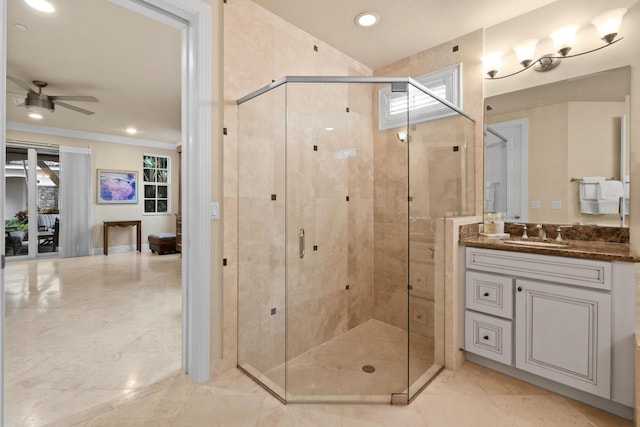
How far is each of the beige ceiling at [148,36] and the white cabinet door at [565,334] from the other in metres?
Answer: 2.13

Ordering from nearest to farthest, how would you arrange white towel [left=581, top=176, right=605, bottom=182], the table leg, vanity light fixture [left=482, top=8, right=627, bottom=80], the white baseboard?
vanity light fixture [left=482, top=8, right=627, bottom=80] < white towel [left=581, top=176, right=605, bottom=182] < the table leg < the white baseboard

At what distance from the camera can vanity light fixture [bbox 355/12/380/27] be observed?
7.62ft

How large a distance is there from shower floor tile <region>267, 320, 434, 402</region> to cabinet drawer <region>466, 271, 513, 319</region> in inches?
18.7

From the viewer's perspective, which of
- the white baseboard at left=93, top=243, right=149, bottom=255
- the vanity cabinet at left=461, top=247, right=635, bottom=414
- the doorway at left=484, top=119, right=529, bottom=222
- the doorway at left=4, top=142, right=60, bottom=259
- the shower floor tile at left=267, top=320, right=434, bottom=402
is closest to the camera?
the vanity cabinet at left=461, top=247, right=635, bottom=414

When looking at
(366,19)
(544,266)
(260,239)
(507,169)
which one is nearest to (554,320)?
(544,266)

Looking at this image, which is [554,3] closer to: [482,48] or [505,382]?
[482,48]

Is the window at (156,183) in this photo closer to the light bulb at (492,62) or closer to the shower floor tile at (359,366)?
the shower floor tile at (359,366)


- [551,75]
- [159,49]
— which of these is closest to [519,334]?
[551,75]

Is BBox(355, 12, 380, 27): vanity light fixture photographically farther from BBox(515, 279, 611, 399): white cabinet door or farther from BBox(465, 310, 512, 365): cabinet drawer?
BBox(465, 310, 512, 365): cabinet drawer

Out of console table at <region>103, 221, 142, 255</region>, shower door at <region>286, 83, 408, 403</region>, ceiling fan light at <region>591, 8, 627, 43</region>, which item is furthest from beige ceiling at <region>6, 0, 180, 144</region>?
ceiling fan light at <region>591, 8, 627, 43</region>

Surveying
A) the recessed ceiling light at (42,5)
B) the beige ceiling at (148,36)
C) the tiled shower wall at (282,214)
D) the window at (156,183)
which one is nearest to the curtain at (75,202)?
the window at (156,183)

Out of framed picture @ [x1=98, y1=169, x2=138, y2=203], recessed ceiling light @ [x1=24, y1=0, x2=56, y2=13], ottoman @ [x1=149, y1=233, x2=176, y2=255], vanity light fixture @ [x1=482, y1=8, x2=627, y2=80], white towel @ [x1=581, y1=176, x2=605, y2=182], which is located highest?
recessed ceiling light @ [x1=24, y1=0, x2=56, y2=13]

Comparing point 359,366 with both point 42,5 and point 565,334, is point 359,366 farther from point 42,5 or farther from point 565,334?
point 42,5

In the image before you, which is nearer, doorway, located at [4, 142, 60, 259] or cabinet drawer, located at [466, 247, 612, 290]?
cabinet drawer, located at [466, 247, 612, 290]
